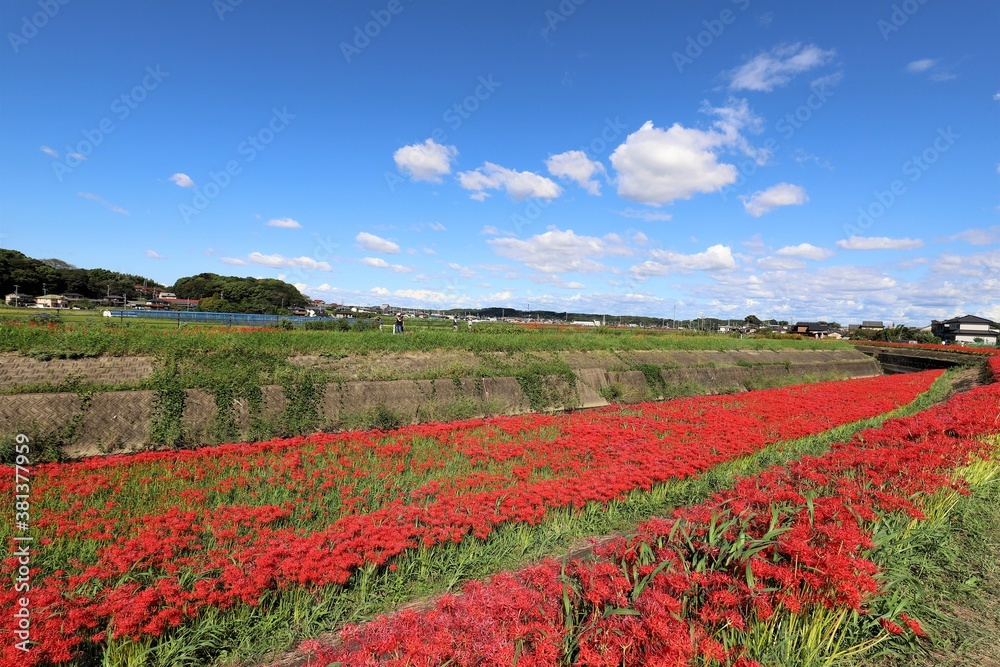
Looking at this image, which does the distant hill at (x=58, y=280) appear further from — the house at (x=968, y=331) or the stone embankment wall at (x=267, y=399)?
the house at (x=968, y=331)

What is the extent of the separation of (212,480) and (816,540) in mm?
7193

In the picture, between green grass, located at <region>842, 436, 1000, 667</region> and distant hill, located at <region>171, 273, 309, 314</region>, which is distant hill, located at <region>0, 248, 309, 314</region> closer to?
distant hill, located at <region>171, 273, 309, 314</region>

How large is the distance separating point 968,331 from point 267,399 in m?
108

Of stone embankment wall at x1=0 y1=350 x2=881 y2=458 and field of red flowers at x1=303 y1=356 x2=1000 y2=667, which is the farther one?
stone embankment wall at x1=0 y1=350 x2=881 y2=458

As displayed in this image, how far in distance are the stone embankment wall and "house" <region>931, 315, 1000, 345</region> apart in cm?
8537

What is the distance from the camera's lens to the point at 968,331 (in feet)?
250

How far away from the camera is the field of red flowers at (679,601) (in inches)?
91.4

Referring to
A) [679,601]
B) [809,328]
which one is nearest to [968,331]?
[809,328]

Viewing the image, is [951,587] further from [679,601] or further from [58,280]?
[58,280]

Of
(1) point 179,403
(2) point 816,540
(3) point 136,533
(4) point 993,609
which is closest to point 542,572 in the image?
(2) point 816,540

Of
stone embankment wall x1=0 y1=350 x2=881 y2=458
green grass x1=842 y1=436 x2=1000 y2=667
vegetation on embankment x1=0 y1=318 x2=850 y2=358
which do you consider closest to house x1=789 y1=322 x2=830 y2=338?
stone embankment wall x1=0 y1=350 x2=881 y2=458

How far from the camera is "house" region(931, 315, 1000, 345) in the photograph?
73213mm

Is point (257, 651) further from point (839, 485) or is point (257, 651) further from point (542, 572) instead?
point (839, 485)

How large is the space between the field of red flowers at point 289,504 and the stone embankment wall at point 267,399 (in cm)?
121
